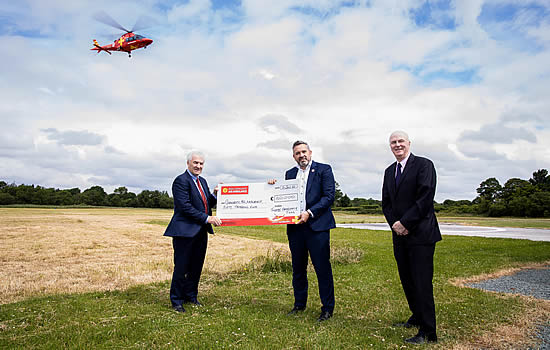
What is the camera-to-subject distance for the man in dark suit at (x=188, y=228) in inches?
243

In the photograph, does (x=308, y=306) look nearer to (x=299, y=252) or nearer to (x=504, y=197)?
(x=299, y=252)

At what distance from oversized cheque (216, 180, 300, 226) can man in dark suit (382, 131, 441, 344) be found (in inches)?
66.2

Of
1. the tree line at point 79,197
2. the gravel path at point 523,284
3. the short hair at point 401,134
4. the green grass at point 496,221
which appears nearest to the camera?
the short hair at point 401,134

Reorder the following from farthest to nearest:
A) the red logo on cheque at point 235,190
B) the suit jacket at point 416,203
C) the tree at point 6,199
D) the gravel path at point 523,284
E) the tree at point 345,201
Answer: the tree at point 345,201 < the tree at point 6,199 < the gravel path at point 523,284 < the red logo on cheque at point 235,190 < the suit jacket at point 416,203

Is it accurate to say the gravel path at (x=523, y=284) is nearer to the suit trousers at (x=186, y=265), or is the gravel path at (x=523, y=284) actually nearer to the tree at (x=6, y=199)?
the suit trousers at (x=186, y=265)

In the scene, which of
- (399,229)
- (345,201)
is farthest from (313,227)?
(345,201)

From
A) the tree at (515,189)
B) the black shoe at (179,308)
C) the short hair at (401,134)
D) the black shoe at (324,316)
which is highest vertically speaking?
the tree at (515,189)

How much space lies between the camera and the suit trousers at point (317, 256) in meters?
5.73

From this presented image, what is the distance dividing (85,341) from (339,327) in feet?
11.4

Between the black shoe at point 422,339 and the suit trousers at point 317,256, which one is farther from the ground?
the suit trousers at point 317,256

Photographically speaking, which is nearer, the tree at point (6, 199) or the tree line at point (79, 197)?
the tree at point (6, 199)

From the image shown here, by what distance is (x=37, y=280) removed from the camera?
9461 mm

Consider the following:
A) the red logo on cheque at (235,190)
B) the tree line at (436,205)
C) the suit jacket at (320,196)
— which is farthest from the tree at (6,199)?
the suit jacket at (320,196)

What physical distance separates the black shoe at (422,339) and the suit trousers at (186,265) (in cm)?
368
